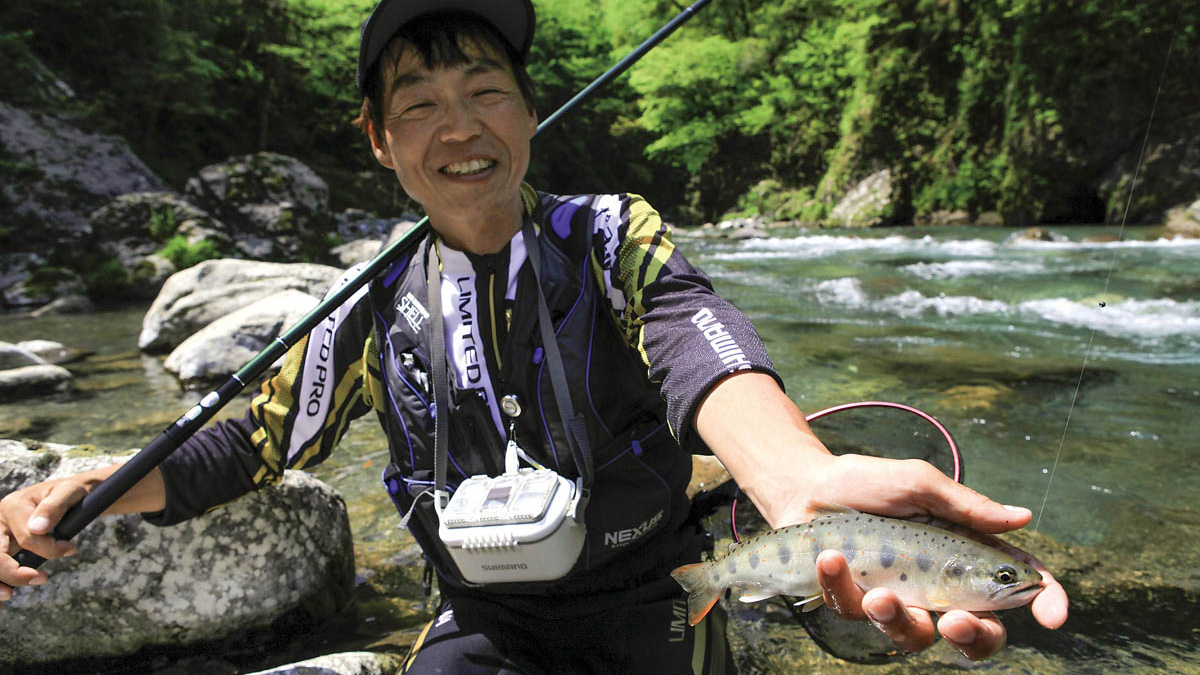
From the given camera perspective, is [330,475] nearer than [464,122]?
No

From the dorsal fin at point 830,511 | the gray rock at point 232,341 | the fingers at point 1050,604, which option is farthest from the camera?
the gray rock at point 232,341

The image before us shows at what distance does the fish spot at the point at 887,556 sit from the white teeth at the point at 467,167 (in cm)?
152

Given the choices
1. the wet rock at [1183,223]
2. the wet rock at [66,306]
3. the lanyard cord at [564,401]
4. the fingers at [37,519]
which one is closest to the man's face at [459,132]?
the lanyard cord at [564,401]

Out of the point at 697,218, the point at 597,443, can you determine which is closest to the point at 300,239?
the point at 597,443

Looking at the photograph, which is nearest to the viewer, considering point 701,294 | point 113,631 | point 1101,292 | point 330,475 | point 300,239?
point 701,294

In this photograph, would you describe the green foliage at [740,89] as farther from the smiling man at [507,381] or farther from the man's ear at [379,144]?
the man's ear at [379,144]

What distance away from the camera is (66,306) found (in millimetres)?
13445

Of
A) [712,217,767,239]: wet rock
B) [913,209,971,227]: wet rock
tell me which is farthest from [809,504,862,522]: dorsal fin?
[913,209,971,227]: wet rock

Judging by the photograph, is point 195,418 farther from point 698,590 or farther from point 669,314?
A: point 698,590

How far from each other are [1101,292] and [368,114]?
463 inches

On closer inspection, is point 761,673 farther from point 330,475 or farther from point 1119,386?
point 1119,386

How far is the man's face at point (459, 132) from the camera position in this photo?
6.89 ft

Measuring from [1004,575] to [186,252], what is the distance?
1697 centimetres

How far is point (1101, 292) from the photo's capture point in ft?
34.9
